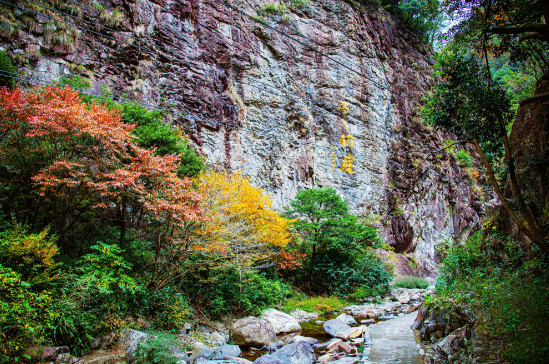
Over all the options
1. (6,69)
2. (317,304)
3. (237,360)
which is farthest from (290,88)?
(237,360)

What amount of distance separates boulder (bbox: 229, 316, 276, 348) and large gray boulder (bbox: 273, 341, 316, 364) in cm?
135

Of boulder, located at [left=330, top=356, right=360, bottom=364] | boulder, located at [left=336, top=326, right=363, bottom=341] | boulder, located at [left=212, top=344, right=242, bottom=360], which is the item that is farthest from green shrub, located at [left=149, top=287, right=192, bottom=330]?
boulder, located at [left=336, top=326, right=363, bottom=341]

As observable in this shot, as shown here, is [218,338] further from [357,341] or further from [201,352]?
[357,341]

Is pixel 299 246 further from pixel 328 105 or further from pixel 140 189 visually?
pixel 328 105

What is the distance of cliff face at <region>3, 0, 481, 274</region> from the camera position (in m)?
14.1

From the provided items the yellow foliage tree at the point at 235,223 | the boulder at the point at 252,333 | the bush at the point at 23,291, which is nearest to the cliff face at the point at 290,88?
the yellow foliage tree at the point at 235,223

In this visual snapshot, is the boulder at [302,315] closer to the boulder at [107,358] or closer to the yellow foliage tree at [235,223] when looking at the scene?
the yellow foliage tree at [235,223]

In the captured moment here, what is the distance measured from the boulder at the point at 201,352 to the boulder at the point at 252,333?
1.09 m

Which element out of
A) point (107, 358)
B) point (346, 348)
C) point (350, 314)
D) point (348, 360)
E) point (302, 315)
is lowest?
point (350, 314)

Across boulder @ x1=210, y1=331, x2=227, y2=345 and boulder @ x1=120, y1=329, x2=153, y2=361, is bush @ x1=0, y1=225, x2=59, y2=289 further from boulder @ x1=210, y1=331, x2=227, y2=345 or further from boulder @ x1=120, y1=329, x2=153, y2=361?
boulder @ x1=210, y1=331, x2=227, y2=345

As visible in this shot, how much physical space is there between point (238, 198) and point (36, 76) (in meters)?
9.29

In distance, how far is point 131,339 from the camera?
20.8 feet

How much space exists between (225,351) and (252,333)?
108 cm

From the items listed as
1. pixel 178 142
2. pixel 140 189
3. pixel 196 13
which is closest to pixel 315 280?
pixel 178 142
